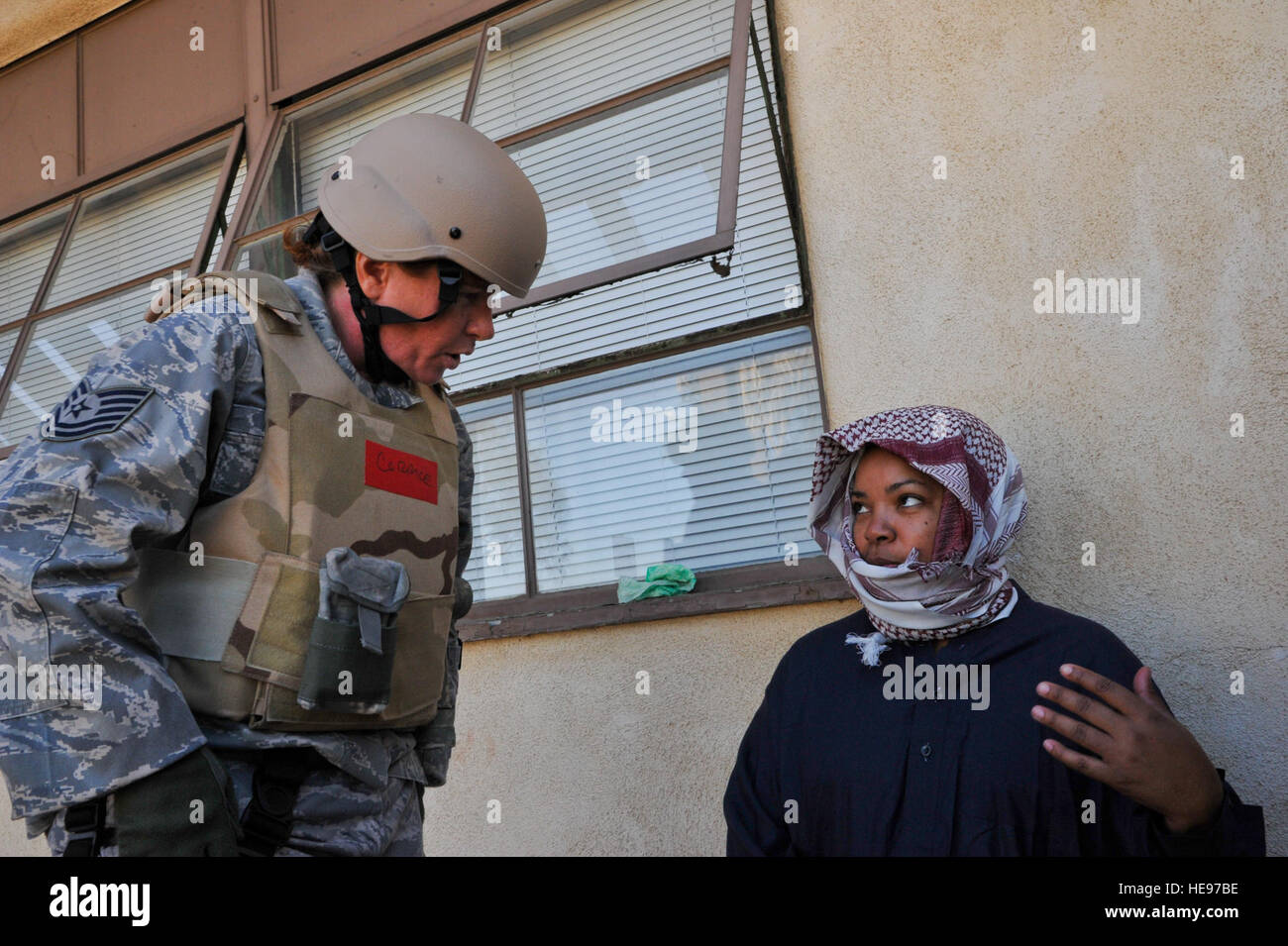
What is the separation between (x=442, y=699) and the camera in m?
2.27

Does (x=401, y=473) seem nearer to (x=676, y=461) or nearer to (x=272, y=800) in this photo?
(x=272, y=800)

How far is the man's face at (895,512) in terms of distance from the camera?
2.42 m

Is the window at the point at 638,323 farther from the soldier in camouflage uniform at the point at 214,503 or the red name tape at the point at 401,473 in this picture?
the red name tape at the point at 401,473

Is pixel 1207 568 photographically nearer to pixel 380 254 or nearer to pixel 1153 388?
pixel 1153 388

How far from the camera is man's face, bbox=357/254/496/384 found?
2.04 meters

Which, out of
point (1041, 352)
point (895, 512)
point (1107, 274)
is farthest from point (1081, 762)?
point (1107, 274)

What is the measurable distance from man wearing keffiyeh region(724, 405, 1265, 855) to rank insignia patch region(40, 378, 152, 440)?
4.64ft

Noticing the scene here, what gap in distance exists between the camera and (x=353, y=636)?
185 centimetres

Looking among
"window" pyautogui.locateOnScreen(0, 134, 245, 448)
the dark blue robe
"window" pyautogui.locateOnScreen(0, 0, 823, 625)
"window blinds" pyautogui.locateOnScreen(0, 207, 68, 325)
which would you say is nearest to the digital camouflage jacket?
the dark blue robe

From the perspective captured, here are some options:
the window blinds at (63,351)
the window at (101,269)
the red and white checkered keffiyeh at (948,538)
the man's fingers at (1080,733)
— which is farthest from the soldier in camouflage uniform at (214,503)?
the window blinds at (63,351)

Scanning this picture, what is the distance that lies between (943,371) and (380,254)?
1435mm

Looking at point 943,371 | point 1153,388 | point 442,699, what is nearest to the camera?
point 442,699

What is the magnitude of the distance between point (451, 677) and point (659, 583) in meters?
0.94
